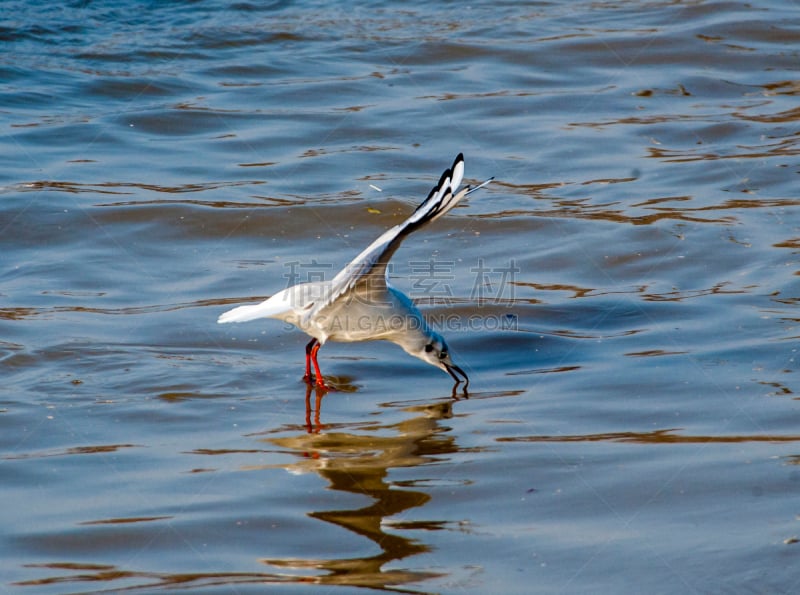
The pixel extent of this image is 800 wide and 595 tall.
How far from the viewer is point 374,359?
7.42 meters

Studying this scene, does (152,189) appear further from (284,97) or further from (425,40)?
(425,40)

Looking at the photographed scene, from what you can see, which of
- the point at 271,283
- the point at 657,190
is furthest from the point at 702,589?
the point at 657,190

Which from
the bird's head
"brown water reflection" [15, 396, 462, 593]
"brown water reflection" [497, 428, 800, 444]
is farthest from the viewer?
the bird's head

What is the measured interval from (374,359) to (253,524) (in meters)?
2.59

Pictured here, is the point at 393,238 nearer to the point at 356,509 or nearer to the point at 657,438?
the point at 356,509

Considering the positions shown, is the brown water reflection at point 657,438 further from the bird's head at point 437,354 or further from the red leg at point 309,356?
the red leg at point 309,356

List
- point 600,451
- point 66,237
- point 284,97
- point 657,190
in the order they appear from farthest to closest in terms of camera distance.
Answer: point 284,97
point 657,190
point 66,237
point 600,451

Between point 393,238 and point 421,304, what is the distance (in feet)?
8.03

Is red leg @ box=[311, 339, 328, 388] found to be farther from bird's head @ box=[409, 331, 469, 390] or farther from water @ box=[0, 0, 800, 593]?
bird's head @ box=[409, 331, 469, 390]

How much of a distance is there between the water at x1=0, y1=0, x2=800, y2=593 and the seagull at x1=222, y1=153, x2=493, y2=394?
11.0 inches

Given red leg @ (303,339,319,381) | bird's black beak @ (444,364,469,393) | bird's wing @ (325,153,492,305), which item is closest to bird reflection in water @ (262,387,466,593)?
red leg @ (303,339,319,381)

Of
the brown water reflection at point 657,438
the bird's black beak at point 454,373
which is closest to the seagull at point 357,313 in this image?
the bird's black beak at point 454,373

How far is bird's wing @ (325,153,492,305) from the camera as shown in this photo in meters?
5.67

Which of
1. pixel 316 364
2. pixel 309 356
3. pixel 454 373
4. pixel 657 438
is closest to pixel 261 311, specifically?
pixel 316 364
